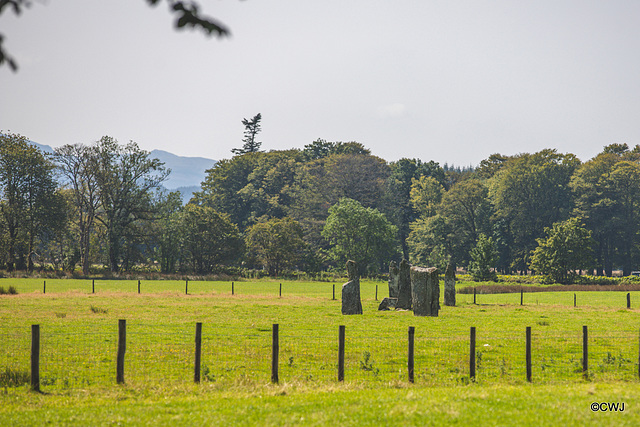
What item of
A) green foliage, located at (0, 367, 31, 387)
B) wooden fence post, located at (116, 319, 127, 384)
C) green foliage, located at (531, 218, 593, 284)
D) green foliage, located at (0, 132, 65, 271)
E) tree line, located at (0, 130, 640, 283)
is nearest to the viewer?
wooden fence post, located at (116, 319, 127, 384)

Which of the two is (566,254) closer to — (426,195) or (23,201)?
(426,195)

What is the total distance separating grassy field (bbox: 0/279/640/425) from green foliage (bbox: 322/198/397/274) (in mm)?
54627

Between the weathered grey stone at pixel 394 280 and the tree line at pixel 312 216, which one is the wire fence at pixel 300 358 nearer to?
the weathered grey stone at pixel 394 280

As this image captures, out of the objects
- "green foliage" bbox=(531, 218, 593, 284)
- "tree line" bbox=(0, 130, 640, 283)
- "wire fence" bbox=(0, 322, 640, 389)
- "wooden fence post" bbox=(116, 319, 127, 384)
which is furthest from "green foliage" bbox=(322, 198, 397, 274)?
"wooden fence post" bbox=(116, 319, 127, 384)

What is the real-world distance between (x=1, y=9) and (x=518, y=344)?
690 inches

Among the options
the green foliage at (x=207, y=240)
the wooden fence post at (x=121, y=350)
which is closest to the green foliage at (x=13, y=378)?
the wooden fence post at (x=121, y=350)

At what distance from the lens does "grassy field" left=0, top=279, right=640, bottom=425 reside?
29.7ft

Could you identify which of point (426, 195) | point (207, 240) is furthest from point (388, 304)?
point (426, 195)

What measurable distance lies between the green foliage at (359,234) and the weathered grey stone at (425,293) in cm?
5183

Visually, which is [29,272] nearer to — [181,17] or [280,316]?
[280,316]

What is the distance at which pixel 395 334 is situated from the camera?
2094cm

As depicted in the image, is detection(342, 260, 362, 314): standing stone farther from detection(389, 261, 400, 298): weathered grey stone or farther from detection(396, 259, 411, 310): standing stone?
detection(389, 261, 400, 298): weathered grey stone

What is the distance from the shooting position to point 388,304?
108ft

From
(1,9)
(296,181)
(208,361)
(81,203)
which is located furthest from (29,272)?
(1,9)
